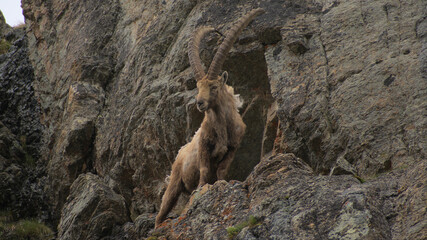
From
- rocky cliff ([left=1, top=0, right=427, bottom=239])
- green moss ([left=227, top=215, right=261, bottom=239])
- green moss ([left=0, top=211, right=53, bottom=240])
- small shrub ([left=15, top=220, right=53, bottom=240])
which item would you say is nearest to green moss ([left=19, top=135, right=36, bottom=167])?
rocky cliff ([left=1, top=0, right=427, bottom=239])

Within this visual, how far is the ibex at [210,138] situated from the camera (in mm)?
10266

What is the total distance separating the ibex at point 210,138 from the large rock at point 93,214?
1584 millimetres

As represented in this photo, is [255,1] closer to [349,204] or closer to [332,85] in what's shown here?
[332,85]

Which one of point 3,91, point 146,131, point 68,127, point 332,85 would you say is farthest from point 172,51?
point 3,91

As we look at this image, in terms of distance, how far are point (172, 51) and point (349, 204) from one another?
877 centimetres

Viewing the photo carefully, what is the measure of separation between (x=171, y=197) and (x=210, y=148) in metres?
1.46

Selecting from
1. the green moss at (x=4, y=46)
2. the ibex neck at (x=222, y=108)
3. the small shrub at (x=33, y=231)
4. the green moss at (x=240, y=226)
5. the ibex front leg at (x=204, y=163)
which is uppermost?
the green moss at (x=4, y=46)

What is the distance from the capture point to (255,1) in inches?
515

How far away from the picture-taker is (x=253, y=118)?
12.8 meters

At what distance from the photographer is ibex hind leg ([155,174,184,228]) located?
1064 centimetres

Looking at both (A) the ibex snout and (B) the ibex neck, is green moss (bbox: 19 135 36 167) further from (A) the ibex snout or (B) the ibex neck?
(A) the ibex snout

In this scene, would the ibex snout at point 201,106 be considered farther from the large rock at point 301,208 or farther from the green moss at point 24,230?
the green moss at point 24,230

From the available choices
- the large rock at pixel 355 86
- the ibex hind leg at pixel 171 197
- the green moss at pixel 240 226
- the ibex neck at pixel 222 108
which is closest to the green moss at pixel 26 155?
the ibex hind leg at pixel 171 197

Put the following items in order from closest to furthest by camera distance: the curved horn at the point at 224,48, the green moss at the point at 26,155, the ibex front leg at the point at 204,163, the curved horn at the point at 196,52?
the ibex front leg at the point at 204,163 < the curved horn at the point at 224,48 < the curved horn at the point at 196,52 < the green moss at the point at 26,155
